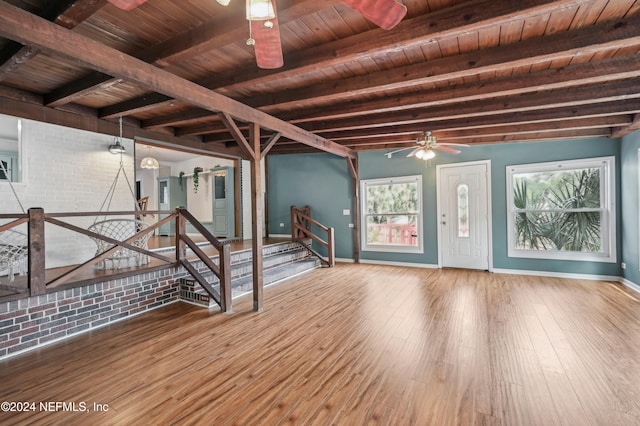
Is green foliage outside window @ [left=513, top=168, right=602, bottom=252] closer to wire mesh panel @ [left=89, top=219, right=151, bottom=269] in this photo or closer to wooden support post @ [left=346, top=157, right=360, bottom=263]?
wooden support post @ [left=346, top=157, right=360, bottom=263]

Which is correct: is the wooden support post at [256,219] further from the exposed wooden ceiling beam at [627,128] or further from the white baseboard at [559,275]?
the exposed wooden ceiling beam at [627,128]

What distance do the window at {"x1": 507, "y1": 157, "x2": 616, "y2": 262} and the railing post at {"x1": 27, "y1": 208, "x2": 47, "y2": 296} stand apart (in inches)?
281

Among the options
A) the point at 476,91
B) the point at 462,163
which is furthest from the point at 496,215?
the point at 476,91

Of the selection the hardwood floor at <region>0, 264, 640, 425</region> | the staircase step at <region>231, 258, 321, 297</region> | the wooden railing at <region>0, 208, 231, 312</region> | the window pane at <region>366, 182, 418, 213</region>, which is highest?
the window pane at <region>366, 182, 418, 213</region>

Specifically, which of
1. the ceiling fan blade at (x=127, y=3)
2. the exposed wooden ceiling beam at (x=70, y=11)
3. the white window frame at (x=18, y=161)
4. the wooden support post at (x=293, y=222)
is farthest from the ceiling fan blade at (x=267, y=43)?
the wooden support post at (x=293, y=222)

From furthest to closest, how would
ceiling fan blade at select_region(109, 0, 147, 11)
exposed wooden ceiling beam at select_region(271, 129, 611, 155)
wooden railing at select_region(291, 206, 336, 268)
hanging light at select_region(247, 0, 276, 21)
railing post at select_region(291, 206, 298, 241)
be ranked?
railing post at select_region(291, 206, 298, 241) → wooden railing at select_region(291, 206, 336, 268) → exposed wooden ceiling beam at select_region(271, 129, 611, 155) → hanging light at select_region(247, 0, 276, 21) → ceiling fan blade at select_region(109, 0, 147, 11)

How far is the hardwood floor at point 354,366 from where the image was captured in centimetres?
198

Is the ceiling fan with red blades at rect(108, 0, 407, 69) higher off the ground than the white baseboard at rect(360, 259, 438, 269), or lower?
higher

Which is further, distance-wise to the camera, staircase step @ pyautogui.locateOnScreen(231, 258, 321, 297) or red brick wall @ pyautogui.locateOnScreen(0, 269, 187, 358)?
staircase step @ pyautogui.locateOnScreen(231, 258, 321, 297)

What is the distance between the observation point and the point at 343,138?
5.80m

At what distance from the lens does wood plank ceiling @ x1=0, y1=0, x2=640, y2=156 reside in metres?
2.20

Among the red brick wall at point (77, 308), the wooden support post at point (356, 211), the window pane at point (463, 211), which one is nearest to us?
the red brick wall at point (77, 308)

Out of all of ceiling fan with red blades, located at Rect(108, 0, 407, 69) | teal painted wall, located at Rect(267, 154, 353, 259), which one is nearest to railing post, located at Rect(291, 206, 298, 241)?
teal painted wall, located at Rect(267, 154, 353, 259)

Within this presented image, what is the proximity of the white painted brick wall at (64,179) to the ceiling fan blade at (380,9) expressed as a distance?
15.7ft
